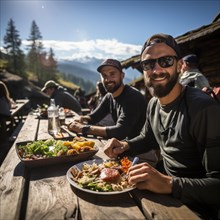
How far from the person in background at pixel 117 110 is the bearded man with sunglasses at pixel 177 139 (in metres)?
0.85

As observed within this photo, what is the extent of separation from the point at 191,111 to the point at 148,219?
98 centimetres

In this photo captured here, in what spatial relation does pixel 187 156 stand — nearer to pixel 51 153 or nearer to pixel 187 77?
pixel 51 153

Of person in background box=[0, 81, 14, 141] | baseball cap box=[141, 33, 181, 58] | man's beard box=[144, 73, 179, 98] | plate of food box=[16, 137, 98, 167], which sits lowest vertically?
person in background box=[0, 81, 14, 141]

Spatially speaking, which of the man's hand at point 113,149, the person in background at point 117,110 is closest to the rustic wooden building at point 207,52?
the person in background at point 117,110

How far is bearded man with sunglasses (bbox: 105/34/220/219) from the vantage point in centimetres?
157

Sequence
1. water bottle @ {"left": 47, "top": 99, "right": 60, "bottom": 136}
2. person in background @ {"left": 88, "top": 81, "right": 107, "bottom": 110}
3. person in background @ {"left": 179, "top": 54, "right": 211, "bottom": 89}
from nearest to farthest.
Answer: water bottle @ {"left": 47, "top": 99, "right": 60, "bottom": 136}
person in background @ {"left": 179, "top": 54, "right": 211, "bottom": 89}
person in background @ {"left": 88, "top": 81, "right": 107, "bottom": 110}

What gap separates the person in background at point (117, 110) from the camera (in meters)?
3.48

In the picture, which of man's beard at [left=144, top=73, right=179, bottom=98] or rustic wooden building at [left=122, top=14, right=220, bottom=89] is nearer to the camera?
man's beard at [left=144, top=73, right=179, bottom=98]

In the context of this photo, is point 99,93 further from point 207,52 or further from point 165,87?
point 165,87

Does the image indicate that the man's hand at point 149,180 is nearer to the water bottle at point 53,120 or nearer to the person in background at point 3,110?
the water bottle at point 53,120

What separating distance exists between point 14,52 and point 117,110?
2124 inches

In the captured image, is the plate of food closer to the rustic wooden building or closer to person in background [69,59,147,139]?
person in background [69,59,147,139]

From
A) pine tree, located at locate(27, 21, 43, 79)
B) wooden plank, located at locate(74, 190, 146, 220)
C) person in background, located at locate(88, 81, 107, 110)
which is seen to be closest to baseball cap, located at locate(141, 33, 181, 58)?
wooden plank, located at locate(74, 190, 146, 220)

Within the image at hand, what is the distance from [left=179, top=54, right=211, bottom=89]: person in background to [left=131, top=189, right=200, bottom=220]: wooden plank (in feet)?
12.9
